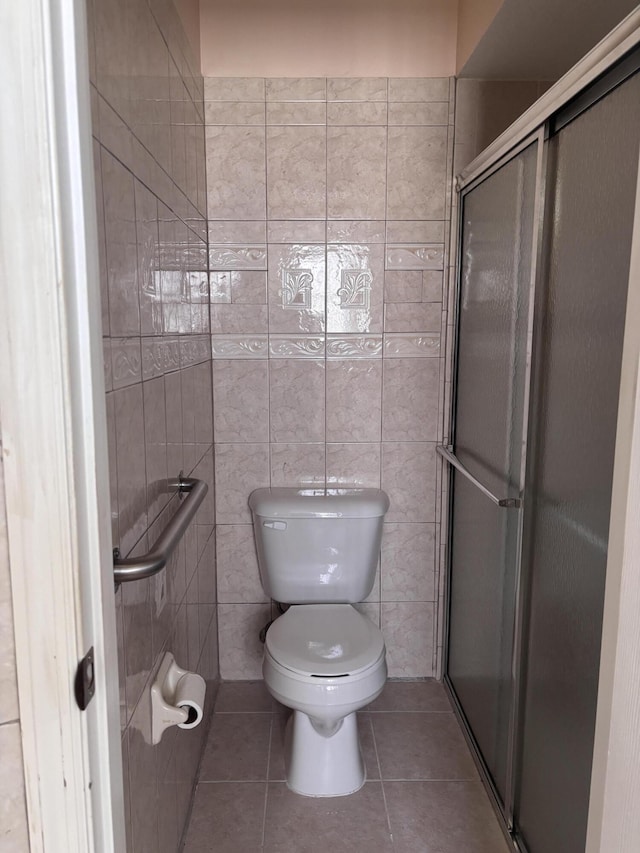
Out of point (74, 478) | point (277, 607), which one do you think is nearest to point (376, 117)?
point (277, 607)

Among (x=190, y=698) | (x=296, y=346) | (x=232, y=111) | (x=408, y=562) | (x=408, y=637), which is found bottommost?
(x=408, y=637)

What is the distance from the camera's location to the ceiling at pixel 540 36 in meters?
1.57

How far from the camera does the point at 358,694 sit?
1.71 m

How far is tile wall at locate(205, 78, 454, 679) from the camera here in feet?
6.76

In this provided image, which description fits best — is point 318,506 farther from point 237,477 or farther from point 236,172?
point 236,172

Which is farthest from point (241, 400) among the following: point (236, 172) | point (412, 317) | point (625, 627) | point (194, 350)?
point (625, 627)

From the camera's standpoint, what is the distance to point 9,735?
0.59 m

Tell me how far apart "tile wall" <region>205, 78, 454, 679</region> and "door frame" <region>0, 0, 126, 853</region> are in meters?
1.56

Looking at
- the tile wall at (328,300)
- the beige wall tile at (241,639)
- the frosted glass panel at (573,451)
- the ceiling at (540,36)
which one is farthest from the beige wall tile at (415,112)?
the beige wall tile at (241,639)

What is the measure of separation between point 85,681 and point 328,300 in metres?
1.70

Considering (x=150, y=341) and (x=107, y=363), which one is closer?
(x=107, y=363)

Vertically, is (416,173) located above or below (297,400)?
above

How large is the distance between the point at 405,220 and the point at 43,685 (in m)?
1.88

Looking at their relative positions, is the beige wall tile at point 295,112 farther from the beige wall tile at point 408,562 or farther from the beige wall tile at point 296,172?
the beige wall tile at point 408,562
